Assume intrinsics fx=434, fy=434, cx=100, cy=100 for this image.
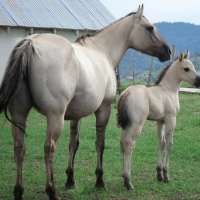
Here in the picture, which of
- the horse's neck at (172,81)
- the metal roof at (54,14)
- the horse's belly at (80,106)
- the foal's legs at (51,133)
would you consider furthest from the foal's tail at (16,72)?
the metal roof at (54,14)

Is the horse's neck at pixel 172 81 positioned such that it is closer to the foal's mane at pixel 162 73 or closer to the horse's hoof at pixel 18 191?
the foal's mane at pixel 162 73

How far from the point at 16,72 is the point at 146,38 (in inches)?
92.2

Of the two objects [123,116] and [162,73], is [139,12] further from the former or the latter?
[123,116]

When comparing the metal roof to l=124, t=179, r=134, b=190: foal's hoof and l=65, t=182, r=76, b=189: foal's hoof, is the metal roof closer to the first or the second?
l=65, t=182, r=76, b=189: foal's hoof

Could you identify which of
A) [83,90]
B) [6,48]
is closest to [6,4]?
[6,48]

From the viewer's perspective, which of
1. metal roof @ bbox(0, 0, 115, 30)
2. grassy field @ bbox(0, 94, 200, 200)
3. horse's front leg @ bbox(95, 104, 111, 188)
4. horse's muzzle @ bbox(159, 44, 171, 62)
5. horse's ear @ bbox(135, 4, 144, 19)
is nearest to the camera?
grassy field @ bbox(0, 94, 200, 200)

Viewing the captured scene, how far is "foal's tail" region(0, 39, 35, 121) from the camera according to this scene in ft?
14.7

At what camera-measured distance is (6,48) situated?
16672 mm

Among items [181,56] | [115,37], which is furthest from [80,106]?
[181,56]

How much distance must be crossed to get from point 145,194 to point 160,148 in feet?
3.16

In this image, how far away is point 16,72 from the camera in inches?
176

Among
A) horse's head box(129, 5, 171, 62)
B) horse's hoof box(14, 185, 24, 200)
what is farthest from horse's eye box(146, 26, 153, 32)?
horse's hoof box(14, 185, 24, 200)

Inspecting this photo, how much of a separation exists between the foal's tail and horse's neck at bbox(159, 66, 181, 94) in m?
2.55

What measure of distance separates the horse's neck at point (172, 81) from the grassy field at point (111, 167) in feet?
4.35
